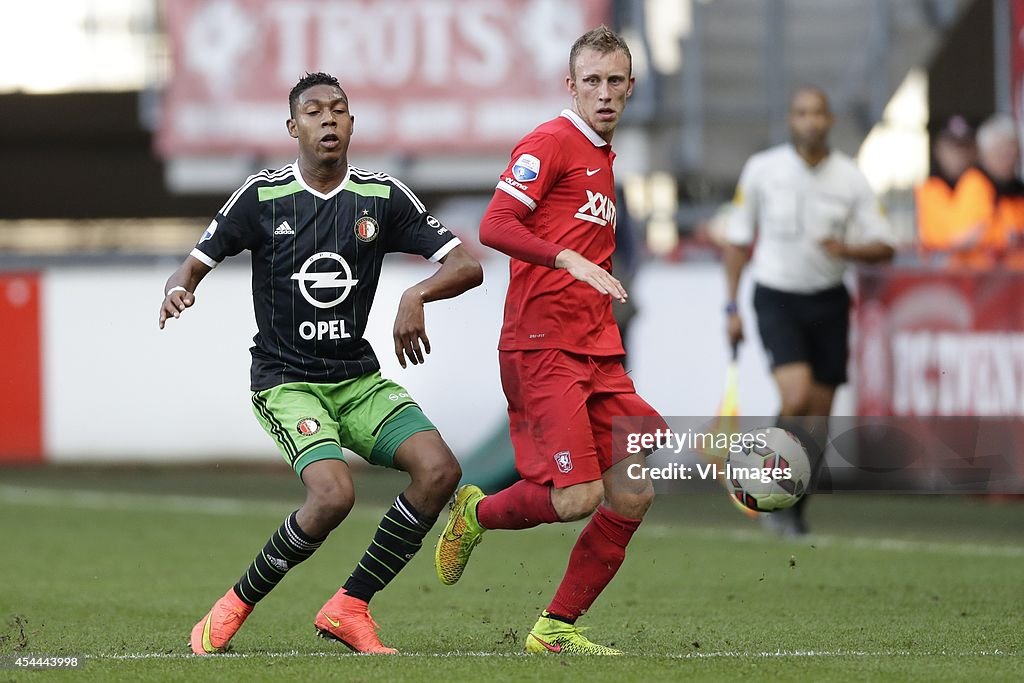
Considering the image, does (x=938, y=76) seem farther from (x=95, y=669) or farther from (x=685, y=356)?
(x=95, y=669)

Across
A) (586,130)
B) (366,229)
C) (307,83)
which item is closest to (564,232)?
(586,130)

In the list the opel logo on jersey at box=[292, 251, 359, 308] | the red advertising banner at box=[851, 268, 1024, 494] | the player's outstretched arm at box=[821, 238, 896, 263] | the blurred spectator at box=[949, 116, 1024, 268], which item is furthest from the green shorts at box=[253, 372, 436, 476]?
the blurred spectator at box=[949, 116, 1024, 268]

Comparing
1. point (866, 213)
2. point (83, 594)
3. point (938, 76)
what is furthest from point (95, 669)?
point (938, 76)

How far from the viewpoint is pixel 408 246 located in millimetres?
6293

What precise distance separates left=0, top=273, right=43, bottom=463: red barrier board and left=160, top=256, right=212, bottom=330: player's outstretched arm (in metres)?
8.26

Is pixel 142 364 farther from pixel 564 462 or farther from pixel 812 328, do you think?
pixel 564 462

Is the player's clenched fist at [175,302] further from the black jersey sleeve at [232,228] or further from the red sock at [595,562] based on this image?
the red sock at [595,562]

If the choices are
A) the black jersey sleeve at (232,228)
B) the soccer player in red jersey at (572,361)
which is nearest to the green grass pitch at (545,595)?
the soccer player in red jersey at (572,361)

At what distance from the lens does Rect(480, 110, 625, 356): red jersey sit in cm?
599

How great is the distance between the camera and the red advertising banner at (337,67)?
52.2 feet

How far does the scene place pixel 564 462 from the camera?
589cm

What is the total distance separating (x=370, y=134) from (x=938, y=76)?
5.08 meters

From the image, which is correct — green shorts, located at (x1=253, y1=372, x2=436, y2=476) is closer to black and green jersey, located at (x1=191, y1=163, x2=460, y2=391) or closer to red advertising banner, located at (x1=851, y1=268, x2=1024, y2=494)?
black and green jersey, located at (x1=191, y1=163, x2=460, y2=391)

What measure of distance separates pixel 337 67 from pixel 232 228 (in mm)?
10214
